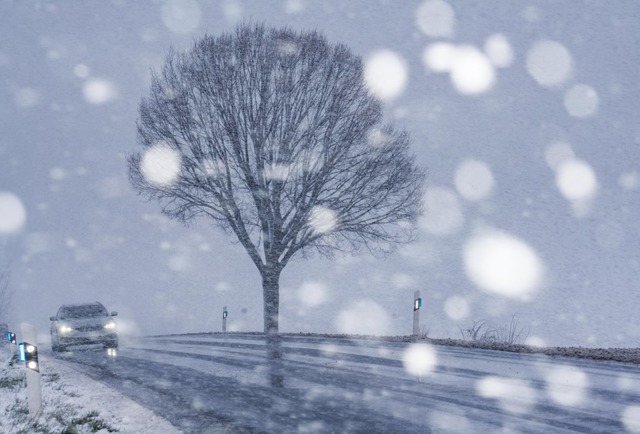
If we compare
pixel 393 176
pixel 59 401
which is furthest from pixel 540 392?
pixel 393 176

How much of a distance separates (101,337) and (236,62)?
9.83 meters

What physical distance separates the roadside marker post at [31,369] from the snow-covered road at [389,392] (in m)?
1.15

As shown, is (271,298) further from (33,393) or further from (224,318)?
(33,393)

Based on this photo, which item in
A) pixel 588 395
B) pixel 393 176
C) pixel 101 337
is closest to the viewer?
pixel 588 395

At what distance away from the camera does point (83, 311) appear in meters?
19.2

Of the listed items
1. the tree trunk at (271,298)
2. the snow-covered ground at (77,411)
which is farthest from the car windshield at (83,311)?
the snow-covered ground at (77,411)

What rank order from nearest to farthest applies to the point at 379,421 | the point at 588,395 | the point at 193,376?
1. the point at 379,421
2. the point at 588,395
3. the point at 193,376

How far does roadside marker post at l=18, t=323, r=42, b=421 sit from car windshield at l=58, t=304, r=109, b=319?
1200cm

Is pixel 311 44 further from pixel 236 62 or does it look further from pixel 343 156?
pixel 343 156

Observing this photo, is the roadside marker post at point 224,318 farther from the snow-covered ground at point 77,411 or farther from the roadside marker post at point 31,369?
the roadside marker post at point 31,369

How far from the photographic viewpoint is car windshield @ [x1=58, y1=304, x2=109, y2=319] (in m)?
18.9

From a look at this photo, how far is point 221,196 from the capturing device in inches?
869

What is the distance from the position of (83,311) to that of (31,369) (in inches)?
495

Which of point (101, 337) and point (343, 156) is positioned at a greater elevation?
point (343, 156)
